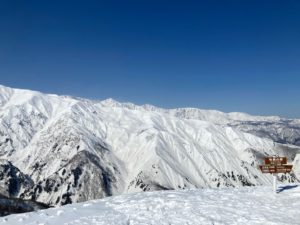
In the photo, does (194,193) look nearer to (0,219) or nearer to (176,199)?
(176,199)

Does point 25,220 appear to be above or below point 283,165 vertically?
below

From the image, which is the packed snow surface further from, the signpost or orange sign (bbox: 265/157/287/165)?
orange sign (bbox: 265/157/287/165)

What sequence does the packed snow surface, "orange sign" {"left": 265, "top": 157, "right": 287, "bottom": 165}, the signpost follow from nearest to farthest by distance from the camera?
the packed snow surface
the signpost
"orange sign" {"left": 265, "top": 157, "right": 287, "bottom": 165}

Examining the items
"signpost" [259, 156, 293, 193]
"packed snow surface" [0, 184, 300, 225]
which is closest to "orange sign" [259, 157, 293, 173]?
"signpost" [259, 156, 293, 193]

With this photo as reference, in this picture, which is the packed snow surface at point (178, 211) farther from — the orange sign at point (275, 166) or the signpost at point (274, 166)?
the orange sign at point (275, 166)

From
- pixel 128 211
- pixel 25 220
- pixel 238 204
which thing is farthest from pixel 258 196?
pixel 25 220

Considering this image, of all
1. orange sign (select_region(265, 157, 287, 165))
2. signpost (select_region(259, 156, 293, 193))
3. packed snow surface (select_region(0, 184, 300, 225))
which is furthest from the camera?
orange sign (select_region(265, 157, 287, 165))

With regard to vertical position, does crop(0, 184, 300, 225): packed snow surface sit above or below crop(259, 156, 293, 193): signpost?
below

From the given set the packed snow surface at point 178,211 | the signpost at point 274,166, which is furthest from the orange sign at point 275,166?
the packed snow surface at point 178,211

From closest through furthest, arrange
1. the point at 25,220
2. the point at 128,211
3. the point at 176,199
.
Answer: the point at 25,220 → the point at 128,211 → the point at 176,199
